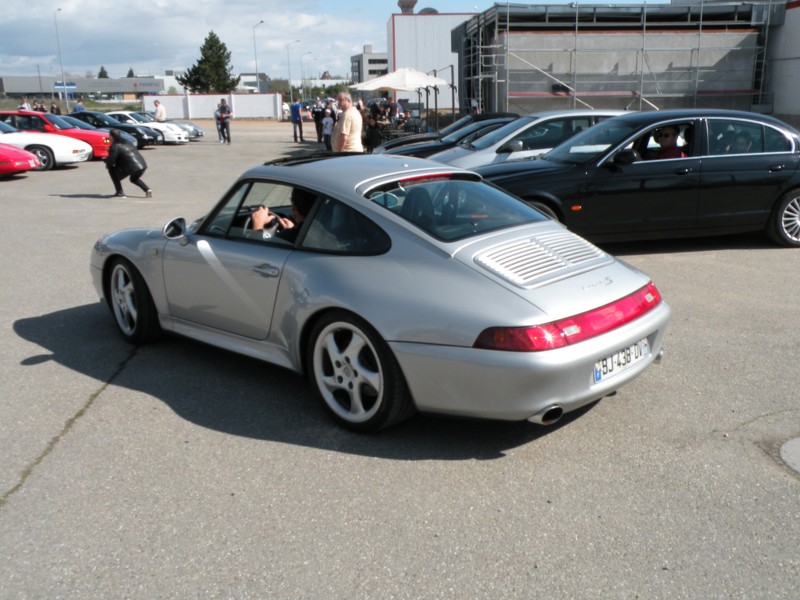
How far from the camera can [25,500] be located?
11.7ft

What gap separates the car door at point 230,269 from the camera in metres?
4.57

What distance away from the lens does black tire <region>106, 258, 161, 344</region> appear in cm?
552

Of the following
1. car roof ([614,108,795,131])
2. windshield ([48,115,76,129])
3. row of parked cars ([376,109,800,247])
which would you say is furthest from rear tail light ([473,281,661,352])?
windshield ([48,115,76,129])

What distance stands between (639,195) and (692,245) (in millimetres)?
1342

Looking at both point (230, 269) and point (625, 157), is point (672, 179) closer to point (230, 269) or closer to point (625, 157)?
point (625, 157)

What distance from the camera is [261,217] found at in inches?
195

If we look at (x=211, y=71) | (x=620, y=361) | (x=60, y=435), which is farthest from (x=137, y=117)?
(x=211, y=71)

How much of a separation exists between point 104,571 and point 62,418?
1707mm

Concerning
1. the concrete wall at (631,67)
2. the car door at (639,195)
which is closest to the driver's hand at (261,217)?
the car door at (639,195)

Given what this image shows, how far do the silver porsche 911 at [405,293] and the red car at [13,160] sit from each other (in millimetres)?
15483

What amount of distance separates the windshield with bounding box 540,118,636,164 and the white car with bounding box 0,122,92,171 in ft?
53.8

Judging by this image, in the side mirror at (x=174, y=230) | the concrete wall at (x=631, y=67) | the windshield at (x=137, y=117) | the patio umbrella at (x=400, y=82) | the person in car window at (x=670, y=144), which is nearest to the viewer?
the side mirror at (x=174, y=230)

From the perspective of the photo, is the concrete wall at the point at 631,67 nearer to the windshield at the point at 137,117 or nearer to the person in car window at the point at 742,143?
the windshield at the point at 137,117

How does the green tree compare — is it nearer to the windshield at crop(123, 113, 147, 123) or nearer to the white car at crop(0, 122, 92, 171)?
the windshield at crop(123, 113, 147, 123)
